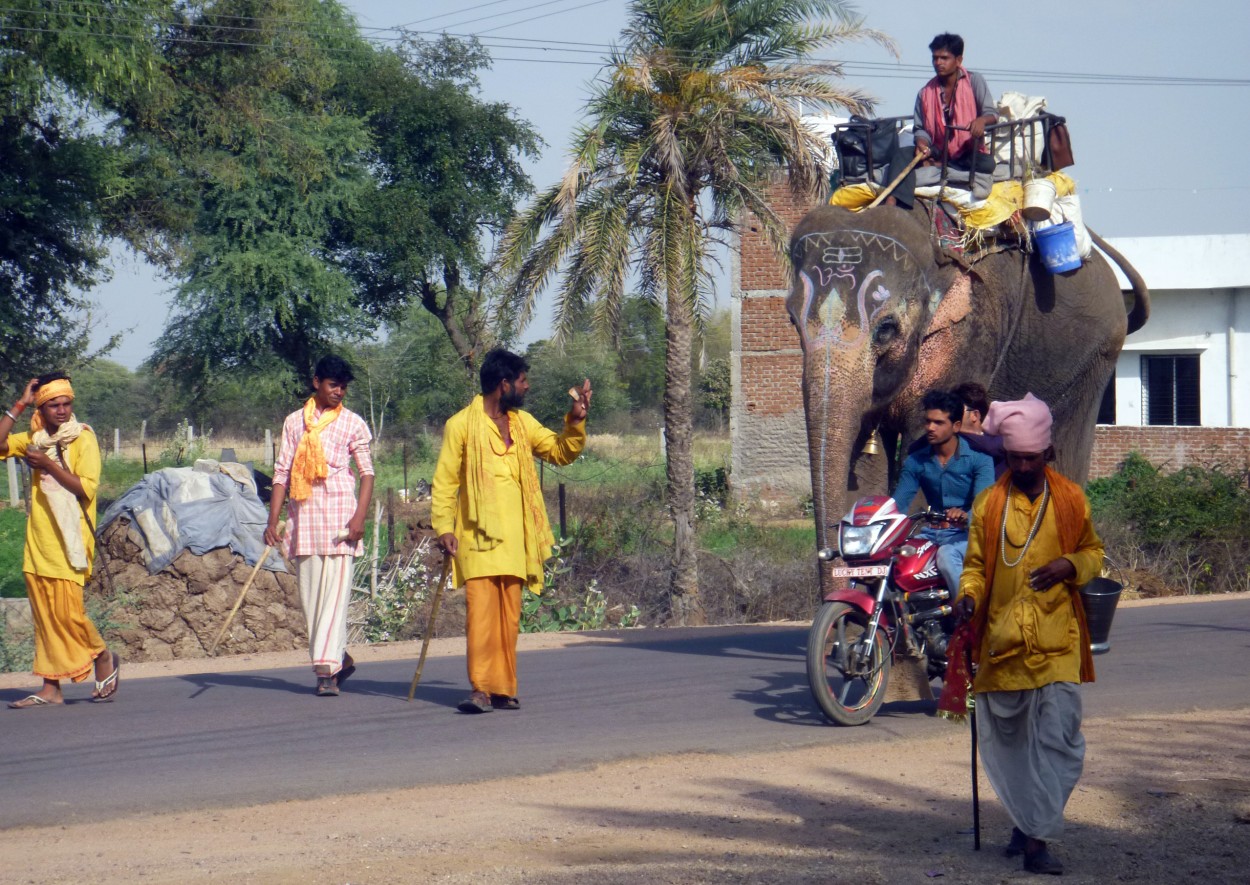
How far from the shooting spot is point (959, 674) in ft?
17.6

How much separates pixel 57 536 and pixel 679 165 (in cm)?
1061

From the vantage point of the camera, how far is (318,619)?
8.70 m

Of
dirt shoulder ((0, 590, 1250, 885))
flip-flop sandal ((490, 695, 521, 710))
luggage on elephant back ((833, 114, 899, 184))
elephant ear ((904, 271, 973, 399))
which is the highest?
luggage on elephant back ((833, 114, 899, 184))

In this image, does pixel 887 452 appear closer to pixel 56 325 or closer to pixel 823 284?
pixel 823 284

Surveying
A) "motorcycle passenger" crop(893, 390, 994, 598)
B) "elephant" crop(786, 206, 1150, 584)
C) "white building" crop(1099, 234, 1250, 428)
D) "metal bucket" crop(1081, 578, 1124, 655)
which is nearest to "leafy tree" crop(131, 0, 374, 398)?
"white building" crop(1099, 234, 1250, 428)

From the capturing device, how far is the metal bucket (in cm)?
786

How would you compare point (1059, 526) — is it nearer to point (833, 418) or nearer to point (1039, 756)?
point (1039, 756)

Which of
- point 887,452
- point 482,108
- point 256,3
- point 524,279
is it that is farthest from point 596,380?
point 887,452

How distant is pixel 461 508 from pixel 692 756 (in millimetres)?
2066

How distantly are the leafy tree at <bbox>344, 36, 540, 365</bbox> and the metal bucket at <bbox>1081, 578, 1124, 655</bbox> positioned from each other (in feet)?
77.8

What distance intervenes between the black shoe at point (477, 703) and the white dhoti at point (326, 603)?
1013 mm

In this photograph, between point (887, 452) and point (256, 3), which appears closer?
point (887, 452)

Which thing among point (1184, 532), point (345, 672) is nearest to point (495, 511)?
point (345, 672)

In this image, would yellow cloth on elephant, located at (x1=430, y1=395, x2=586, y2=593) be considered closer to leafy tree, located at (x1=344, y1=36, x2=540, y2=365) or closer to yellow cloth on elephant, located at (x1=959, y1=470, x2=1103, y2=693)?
yellow cloth on elephant, located at (x1=959, y1=470, x2=1103, y2=693)
